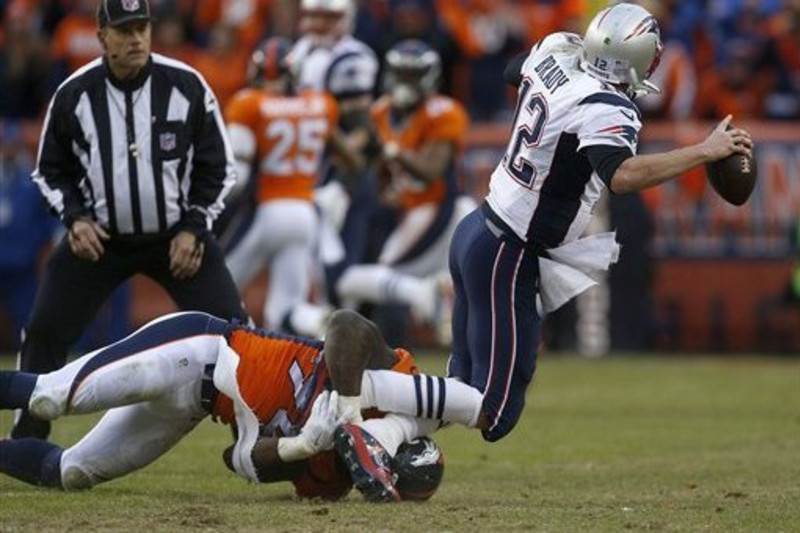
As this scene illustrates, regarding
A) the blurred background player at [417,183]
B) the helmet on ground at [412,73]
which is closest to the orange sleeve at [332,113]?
the blurred background player at [417,183]

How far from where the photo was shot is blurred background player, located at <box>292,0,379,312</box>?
40.3 ft

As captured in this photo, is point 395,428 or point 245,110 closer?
point 395,428

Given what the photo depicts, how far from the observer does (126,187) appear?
762 cm

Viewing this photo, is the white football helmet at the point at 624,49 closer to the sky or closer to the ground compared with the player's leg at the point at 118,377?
closer to the sky

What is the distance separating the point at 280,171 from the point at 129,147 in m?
4.14

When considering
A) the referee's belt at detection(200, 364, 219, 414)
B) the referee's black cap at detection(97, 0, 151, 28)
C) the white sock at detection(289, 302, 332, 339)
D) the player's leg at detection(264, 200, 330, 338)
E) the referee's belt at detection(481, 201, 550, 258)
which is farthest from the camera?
the player's leg at detection(264, 200, 330, 338)

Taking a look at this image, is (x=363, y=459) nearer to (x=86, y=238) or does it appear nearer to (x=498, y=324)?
(x=498, y=324)

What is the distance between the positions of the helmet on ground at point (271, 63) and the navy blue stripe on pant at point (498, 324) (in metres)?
4.24

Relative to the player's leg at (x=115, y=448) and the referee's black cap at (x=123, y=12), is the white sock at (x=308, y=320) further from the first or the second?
the player's leg at (x=115, y=448)

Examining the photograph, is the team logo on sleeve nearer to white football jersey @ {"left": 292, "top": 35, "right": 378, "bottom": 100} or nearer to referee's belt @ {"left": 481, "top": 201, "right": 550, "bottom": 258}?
referee's belt @ {"left": 481, "top": 201, "right": 550, "bottom": 258}

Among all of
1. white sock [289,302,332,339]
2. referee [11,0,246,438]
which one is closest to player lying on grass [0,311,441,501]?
referee [11,0,246,438]

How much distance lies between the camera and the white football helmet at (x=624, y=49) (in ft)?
22.7

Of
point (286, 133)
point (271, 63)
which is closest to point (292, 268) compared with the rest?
point (286, 133)

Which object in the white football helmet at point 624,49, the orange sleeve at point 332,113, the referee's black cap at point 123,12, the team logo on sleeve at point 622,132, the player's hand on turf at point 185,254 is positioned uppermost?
the referee's black cap at point 123,12
